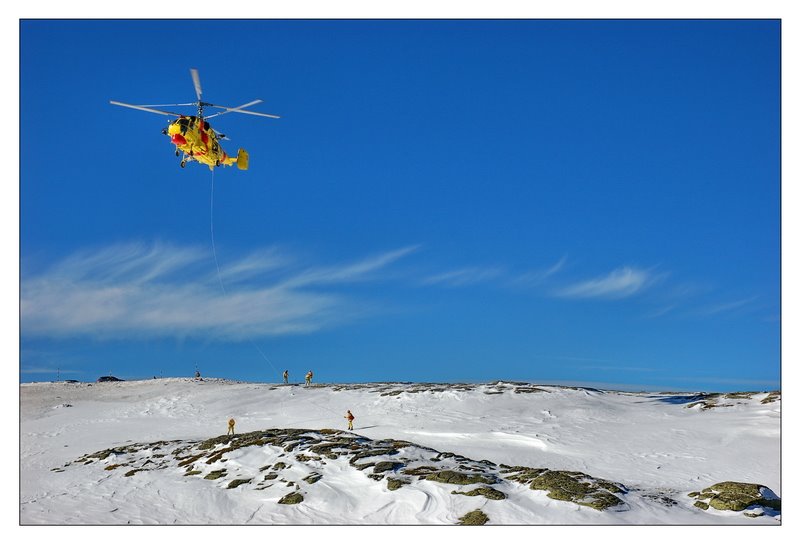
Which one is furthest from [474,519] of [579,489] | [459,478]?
[579,489]

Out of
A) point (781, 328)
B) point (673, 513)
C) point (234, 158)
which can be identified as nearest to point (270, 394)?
point (234, 158)

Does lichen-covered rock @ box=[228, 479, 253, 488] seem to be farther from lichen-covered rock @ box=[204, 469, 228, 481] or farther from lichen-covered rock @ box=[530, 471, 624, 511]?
lichen-covered rock @ box=[530, 471, 624, 511]

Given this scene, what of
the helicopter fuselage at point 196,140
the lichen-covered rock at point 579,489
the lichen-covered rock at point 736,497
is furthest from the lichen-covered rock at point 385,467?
the helicopter fuselage at point 196,140

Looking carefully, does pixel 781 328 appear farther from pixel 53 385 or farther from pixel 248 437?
pixel 53 385

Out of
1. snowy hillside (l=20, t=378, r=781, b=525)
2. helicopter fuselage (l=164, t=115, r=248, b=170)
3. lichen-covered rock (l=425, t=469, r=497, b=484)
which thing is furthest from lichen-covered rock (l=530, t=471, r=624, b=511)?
helicopter fuselage (l=164, t=115, r=248, b=170)

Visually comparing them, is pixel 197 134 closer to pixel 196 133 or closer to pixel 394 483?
pixel 196 133
